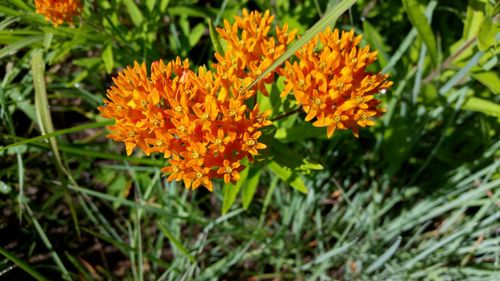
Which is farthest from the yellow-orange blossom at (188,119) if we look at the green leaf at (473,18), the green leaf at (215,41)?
Answer: the green leaf at (473,18)

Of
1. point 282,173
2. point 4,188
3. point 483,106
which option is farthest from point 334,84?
point 4,188

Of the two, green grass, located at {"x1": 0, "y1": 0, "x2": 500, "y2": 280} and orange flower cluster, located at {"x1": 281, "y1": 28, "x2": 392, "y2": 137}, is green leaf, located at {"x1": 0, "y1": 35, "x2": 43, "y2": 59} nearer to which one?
green grass, located at {"x1": 0, "y1": 0, "x2": 500, "y2": 280}

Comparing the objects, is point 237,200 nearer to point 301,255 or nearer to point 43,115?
point 301,255

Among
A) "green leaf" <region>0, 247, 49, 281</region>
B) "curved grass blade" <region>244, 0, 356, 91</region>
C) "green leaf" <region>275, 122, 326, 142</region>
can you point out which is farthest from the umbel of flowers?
"green leaf" <region>0, 247, 49, 281</region>

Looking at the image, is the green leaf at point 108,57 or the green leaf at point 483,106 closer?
the green leaf at point 483,106

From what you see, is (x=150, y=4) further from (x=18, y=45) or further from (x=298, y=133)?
(x=298, y=133)

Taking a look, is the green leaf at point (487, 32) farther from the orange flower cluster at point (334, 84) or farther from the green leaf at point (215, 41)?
the green leaf at point (215, 41)
